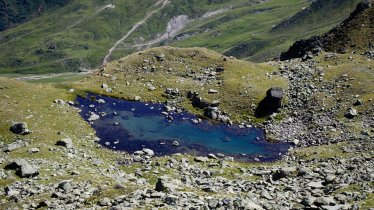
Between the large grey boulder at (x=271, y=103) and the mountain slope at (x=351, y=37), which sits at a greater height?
the mountain slope at (x=351, y=37)

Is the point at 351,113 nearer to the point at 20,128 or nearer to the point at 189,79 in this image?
the point at 189,79

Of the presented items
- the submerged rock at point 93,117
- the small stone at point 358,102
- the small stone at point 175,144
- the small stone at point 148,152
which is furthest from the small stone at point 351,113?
the submerged rock at point 93,117

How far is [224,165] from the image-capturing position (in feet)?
205

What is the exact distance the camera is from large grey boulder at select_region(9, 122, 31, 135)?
2657 inches

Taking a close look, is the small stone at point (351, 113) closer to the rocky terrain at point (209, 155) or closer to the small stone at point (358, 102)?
the rocky terrain at point (209, 155)

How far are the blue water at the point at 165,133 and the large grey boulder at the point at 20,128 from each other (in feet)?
40.7

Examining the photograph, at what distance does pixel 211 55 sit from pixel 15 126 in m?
54.4

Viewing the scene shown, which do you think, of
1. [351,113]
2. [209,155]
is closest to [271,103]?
[351,113]

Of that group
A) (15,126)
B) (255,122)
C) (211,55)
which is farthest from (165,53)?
(15,126)

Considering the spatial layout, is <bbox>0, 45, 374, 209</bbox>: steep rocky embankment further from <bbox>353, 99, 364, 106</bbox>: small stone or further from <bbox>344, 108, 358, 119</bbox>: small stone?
<bbox>344, 108, 358, 119</bbox>: small stone

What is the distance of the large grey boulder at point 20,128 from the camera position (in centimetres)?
6750

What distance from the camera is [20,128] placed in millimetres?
68062

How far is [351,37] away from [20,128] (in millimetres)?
87450

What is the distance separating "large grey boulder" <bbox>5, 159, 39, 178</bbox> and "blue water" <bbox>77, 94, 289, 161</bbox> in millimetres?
19844
